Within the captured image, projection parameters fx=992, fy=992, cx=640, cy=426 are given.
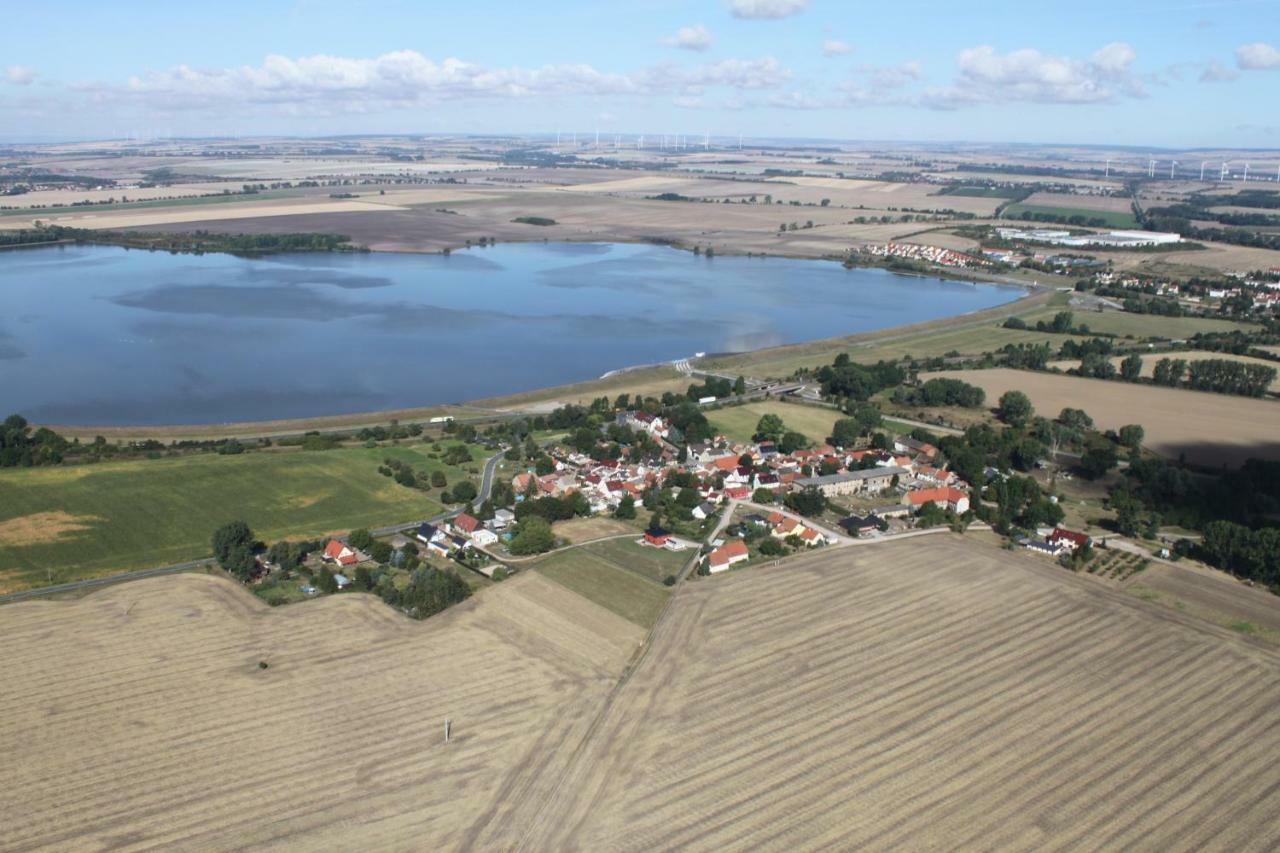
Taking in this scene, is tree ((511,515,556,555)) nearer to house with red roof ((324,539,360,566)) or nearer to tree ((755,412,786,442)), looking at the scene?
house with red roof ((324,539,360,566))

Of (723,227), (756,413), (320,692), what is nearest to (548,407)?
(756,413)

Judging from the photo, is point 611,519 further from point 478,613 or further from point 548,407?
point 548,407

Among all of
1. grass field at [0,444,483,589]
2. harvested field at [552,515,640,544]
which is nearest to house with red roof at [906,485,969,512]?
harvested field at [552,515,640,544]

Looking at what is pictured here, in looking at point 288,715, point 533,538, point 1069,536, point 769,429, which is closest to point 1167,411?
point 1069,536

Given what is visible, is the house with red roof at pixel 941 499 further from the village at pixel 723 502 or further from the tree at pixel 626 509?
the tree at pixel 626 509

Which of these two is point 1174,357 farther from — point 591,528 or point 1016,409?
point 591,528

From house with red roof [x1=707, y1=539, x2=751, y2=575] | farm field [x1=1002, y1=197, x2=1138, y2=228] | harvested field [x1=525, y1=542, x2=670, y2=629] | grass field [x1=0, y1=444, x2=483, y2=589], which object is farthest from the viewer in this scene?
farm field [x1=1002, y1=197, x2=1138, y2=228]
